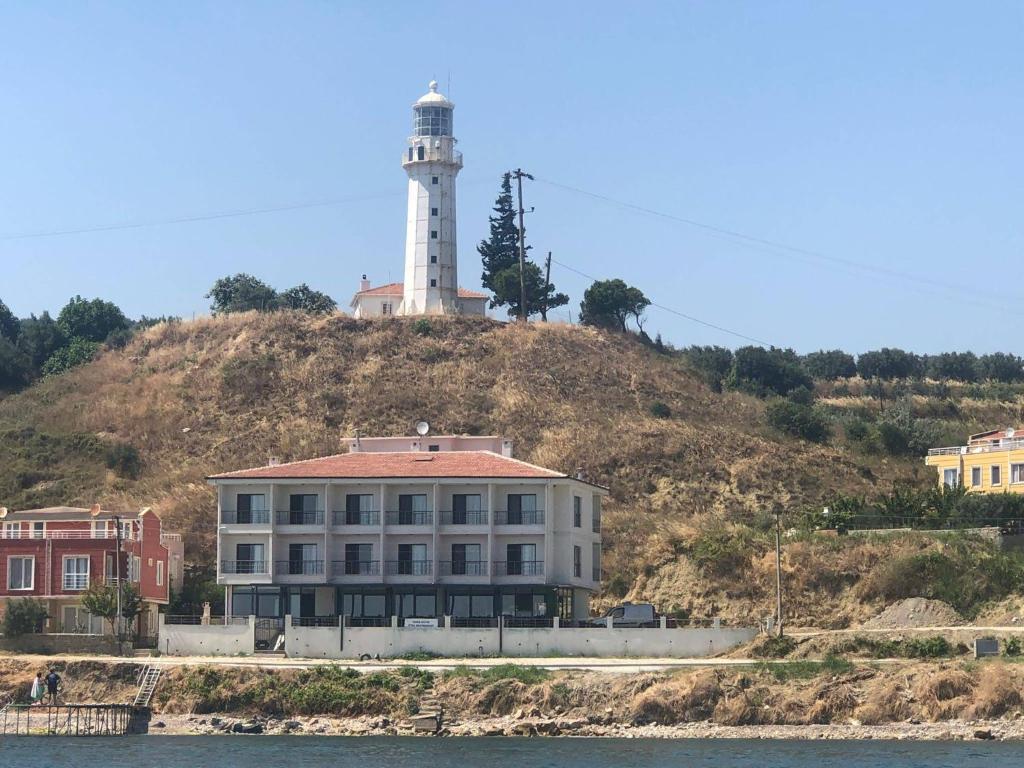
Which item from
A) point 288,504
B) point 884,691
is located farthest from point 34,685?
point 884,691

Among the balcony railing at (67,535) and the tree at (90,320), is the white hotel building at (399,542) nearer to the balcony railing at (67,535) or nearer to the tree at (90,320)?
the balcony railing at (67,535)

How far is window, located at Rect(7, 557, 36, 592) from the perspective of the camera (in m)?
73.9

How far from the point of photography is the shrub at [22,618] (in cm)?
7088

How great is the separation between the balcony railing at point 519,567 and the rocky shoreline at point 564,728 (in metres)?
14.5

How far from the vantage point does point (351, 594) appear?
7481cm

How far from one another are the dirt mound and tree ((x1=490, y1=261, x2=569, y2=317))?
5948 cm

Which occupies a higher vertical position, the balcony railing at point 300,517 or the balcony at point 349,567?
the balcony railing at point 300,517

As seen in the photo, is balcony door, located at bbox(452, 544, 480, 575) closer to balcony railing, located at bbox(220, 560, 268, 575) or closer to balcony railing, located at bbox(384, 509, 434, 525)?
balcony railing, located at bbox(384, 509, 434, 525)

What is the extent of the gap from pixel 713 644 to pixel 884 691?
32.9 ft

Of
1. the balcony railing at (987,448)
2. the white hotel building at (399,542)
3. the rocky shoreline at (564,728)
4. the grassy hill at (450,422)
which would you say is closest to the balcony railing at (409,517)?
the white hotel building at (399,542)

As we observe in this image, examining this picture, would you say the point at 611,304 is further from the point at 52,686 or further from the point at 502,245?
the point at 52,686

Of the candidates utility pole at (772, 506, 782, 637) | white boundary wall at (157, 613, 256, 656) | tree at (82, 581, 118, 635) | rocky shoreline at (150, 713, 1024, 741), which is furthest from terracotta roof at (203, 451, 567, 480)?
rocky shoreline at (150, 713, 1024, 741)

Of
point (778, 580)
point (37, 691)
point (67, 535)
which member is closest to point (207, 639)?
point (37, 691)

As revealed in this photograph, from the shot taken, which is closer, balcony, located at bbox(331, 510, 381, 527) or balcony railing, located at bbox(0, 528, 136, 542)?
balcony railing, located at bbox(0, 528, 136, 542)
